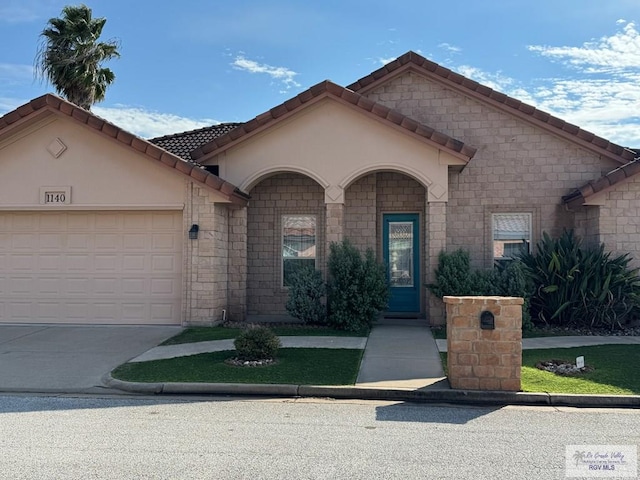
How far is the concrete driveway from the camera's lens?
780cm

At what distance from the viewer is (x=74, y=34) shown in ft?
70.4

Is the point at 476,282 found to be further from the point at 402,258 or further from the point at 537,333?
the point at 402,258

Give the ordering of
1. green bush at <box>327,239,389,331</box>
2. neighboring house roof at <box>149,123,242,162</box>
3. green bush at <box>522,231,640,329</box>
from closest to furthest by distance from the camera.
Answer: green bush at <box>327,239,389,331</box>
green bush at <box>522,231,640,329</box>
neighboring house roof at <box>149,123,242,162</box>

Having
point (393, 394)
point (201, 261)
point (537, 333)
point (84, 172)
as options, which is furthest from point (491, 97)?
point (84, 172)

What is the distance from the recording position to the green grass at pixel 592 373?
7.25 meters

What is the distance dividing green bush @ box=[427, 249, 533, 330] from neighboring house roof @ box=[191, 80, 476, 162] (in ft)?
7.51

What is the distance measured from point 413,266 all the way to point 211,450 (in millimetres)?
9770

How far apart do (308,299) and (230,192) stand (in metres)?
2.83

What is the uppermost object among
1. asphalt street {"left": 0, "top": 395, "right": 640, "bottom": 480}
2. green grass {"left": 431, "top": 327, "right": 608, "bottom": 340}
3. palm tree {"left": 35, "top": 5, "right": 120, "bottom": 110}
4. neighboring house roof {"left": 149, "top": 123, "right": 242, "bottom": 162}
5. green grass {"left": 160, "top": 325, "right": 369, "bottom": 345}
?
palm tree {"left": 35, "top": 5, "right": 120, "bottom": 110}

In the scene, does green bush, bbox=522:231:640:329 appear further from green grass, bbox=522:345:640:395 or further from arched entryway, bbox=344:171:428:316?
arched entryway, bbox=344:171:428:316

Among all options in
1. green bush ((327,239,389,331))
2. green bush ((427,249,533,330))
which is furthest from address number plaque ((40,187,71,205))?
green bush ((427,249,533,330))

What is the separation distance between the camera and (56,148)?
12172 millimetres

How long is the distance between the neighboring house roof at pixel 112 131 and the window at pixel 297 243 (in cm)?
233

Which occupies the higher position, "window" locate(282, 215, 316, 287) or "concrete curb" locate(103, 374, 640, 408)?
"window" locate(282, 215, 316, 287)
